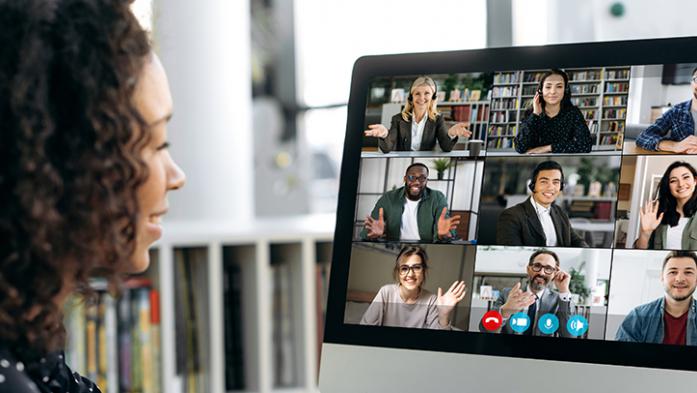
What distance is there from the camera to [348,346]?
835mm

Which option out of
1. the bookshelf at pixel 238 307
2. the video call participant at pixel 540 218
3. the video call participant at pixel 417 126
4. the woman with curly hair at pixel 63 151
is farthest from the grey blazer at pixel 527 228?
the bookshelf at pixel 238 307

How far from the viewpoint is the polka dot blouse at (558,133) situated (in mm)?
800

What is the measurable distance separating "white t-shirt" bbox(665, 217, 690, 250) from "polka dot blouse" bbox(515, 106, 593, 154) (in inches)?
4.4

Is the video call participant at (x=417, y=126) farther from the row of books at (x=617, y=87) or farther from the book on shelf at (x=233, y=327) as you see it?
the book on shelf at (x=233, y=327)

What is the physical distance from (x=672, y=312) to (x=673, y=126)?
0.17 meters

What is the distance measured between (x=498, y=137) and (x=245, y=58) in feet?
4.62

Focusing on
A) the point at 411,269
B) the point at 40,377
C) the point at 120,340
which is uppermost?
the point at 411,269

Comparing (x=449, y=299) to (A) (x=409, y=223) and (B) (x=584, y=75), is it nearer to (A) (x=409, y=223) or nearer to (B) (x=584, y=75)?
(A) (x=409, y=223)

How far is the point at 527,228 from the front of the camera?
80cm

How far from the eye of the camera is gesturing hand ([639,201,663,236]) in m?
0.75

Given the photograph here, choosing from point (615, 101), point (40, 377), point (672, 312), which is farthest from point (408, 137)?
point (40, 377)

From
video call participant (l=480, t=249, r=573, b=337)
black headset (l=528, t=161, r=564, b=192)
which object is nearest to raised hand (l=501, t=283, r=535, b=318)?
video call participant (l=480, t=249, r=573, b=337)

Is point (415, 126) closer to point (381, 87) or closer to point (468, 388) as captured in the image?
point (381, 87)

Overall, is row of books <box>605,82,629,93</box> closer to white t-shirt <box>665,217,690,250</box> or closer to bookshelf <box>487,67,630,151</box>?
bookshelf <box>487,67,630,151</box>
